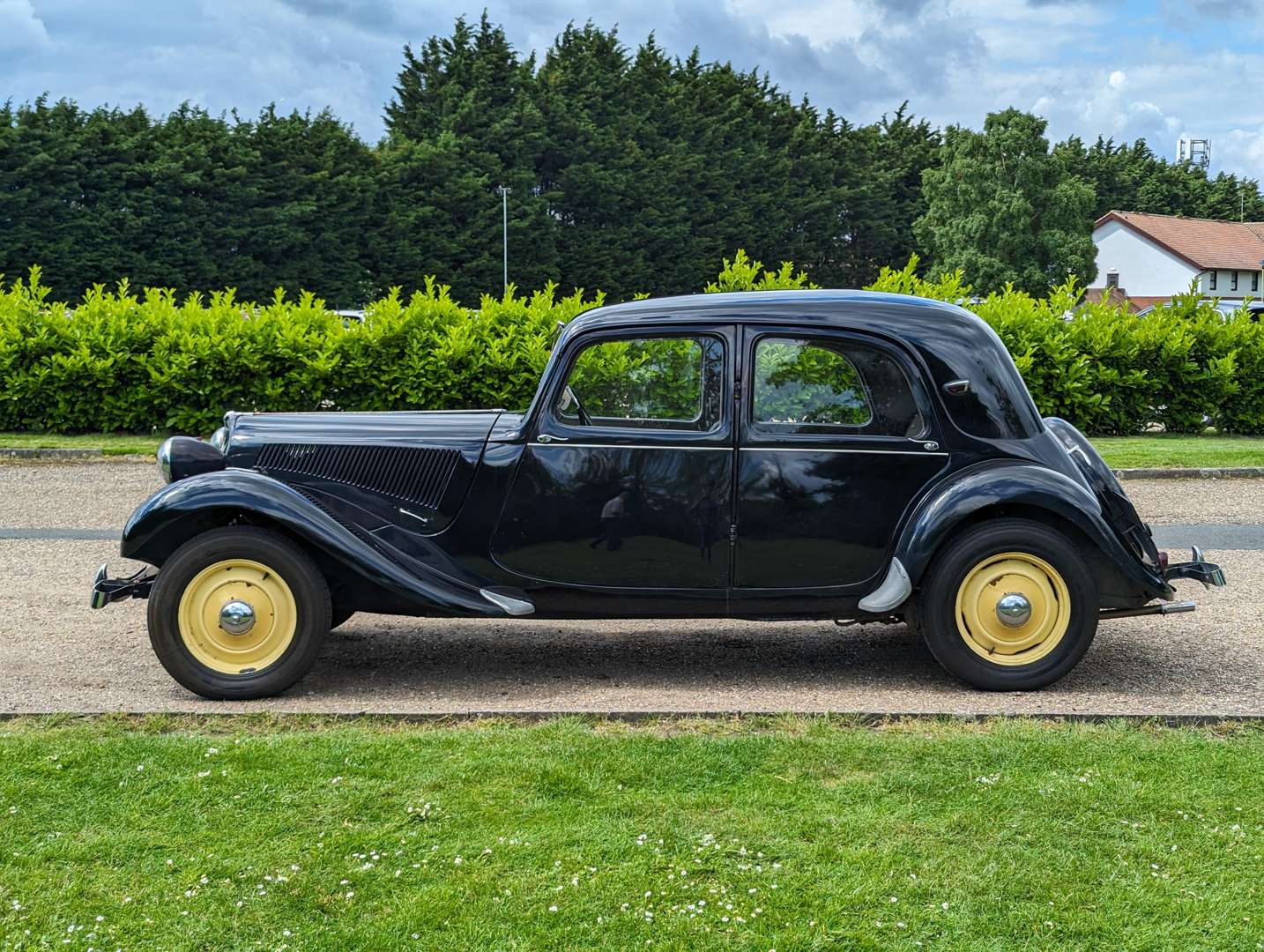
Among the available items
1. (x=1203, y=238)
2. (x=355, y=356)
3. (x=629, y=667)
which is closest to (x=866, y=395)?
(x=629, y=667)

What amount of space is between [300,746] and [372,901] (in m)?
1.37

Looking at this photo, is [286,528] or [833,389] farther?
[833,389]

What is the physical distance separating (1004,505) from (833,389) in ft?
3.04

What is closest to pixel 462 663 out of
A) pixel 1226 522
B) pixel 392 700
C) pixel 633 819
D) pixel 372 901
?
pixel 392 700

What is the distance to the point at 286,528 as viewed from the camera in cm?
548

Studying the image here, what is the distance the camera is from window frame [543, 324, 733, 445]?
220 inches

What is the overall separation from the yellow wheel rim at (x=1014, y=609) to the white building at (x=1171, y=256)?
72919 millimetres

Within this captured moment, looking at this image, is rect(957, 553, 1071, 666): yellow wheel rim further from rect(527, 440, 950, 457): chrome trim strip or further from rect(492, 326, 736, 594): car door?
rect(492, 326, 736, 594): car door

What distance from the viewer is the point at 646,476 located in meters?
5.57

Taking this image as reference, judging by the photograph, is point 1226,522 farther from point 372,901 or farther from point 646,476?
point 372,901

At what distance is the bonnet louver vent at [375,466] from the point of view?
5668 mm

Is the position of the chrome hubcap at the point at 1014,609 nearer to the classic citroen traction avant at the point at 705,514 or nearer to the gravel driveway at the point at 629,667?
the classic citroen traction avant at the point at 705,514

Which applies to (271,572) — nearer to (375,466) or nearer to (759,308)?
(375,466)

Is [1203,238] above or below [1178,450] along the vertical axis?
above
